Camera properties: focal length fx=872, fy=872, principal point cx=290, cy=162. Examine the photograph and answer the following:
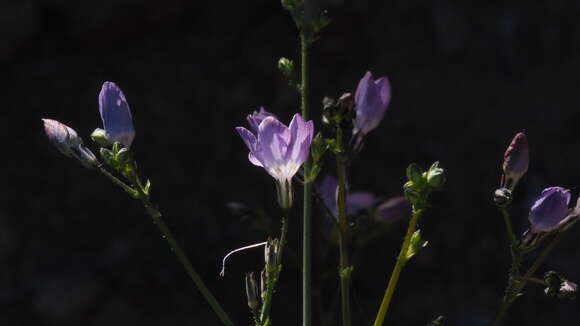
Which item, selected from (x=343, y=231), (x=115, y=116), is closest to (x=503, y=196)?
(x=343, y=231)

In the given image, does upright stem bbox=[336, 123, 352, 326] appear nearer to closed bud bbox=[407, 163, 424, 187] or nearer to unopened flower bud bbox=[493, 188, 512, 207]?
closed bud bbox=[407, 163, 424, 187]

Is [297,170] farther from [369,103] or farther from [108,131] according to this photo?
[108,131]

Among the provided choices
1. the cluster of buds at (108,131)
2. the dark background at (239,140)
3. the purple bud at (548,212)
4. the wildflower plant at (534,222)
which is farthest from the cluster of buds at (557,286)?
the dark background at (239,140)

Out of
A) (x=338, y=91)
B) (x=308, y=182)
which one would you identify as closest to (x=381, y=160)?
(x=338, y=91)

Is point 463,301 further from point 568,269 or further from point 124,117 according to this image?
point 124,117

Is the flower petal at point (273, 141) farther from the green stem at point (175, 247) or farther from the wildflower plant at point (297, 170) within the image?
the green stem at point (175, 247)

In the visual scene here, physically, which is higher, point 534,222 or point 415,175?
point 415,175

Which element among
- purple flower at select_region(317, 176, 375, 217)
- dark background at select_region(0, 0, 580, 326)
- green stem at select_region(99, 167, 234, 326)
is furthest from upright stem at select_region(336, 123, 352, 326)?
dark background at select_region(0, 0, 580, 326)

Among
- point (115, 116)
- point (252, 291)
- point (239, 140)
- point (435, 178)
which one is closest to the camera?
point (435, 178)
